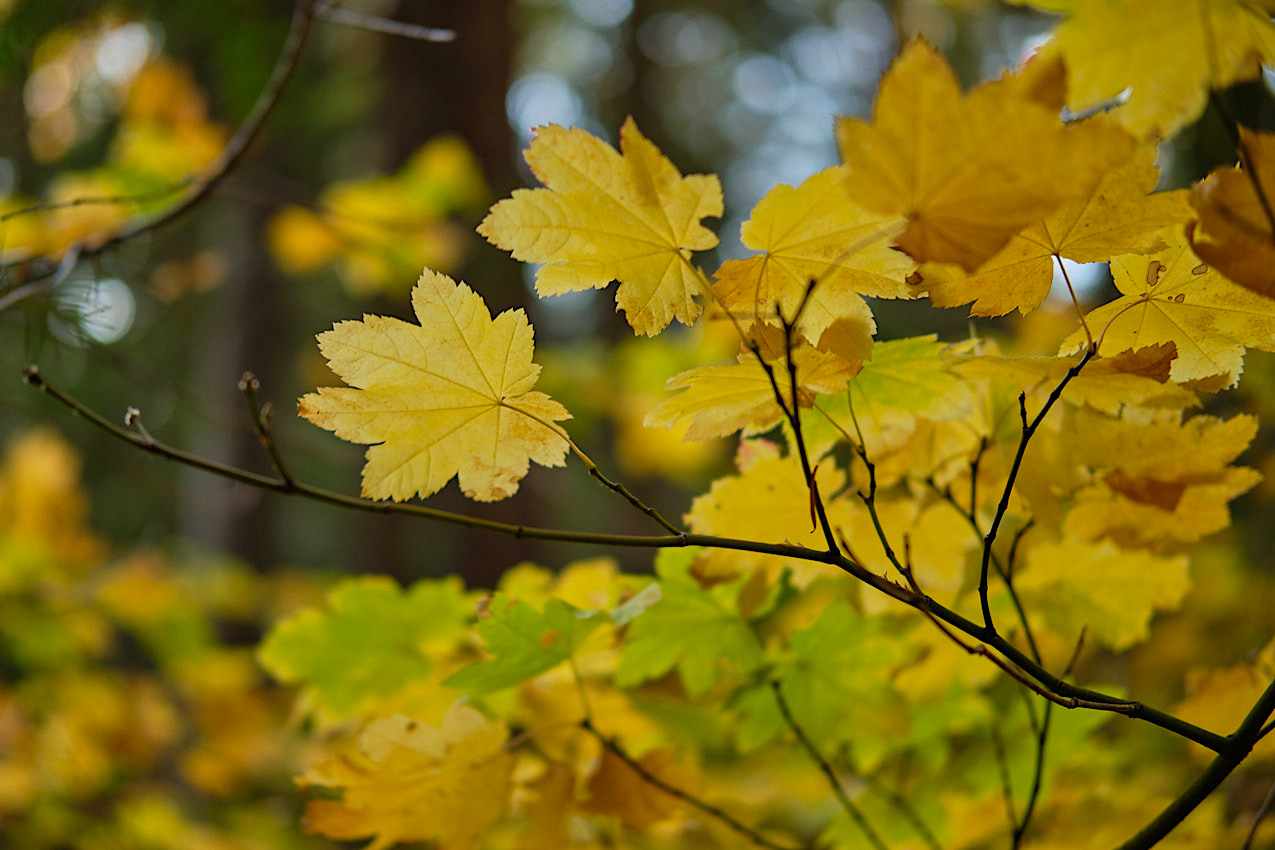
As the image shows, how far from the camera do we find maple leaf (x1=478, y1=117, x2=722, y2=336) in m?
0.47

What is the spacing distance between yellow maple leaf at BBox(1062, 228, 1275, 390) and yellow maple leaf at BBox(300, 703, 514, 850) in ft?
1.63

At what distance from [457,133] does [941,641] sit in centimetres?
231

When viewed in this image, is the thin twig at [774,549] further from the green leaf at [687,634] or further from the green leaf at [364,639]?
the green leaf at [364,639]

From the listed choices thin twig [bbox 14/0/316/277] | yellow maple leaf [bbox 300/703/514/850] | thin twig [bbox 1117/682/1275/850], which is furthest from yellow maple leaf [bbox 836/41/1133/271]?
thin twig [bbox 14/0/316/277]

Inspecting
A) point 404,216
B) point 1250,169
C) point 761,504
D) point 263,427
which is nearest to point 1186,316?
point 1250,169

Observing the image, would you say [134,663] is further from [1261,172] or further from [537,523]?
[1261,172]

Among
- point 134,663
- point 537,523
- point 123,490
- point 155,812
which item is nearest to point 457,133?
point 537,523

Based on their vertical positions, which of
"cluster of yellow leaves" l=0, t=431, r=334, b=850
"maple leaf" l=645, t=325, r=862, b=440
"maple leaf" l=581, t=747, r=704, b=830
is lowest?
"cluster of yellow leaves" l=0, t=431, r=334, b=850

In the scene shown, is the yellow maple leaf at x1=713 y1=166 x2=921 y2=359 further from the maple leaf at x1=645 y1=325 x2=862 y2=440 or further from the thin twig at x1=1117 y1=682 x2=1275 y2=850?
the thin twig at x1=1117 y1=682 x2=1275 y2=850

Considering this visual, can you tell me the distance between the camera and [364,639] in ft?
2.57

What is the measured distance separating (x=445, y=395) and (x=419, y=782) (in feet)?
1.02

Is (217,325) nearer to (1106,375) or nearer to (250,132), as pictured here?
(250,132)

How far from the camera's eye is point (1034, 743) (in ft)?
2.75

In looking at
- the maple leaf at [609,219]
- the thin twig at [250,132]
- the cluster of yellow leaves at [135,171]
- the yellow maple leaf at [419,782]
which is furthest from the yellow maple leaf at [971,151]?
the cluster of yellow leaves at [135,171]
